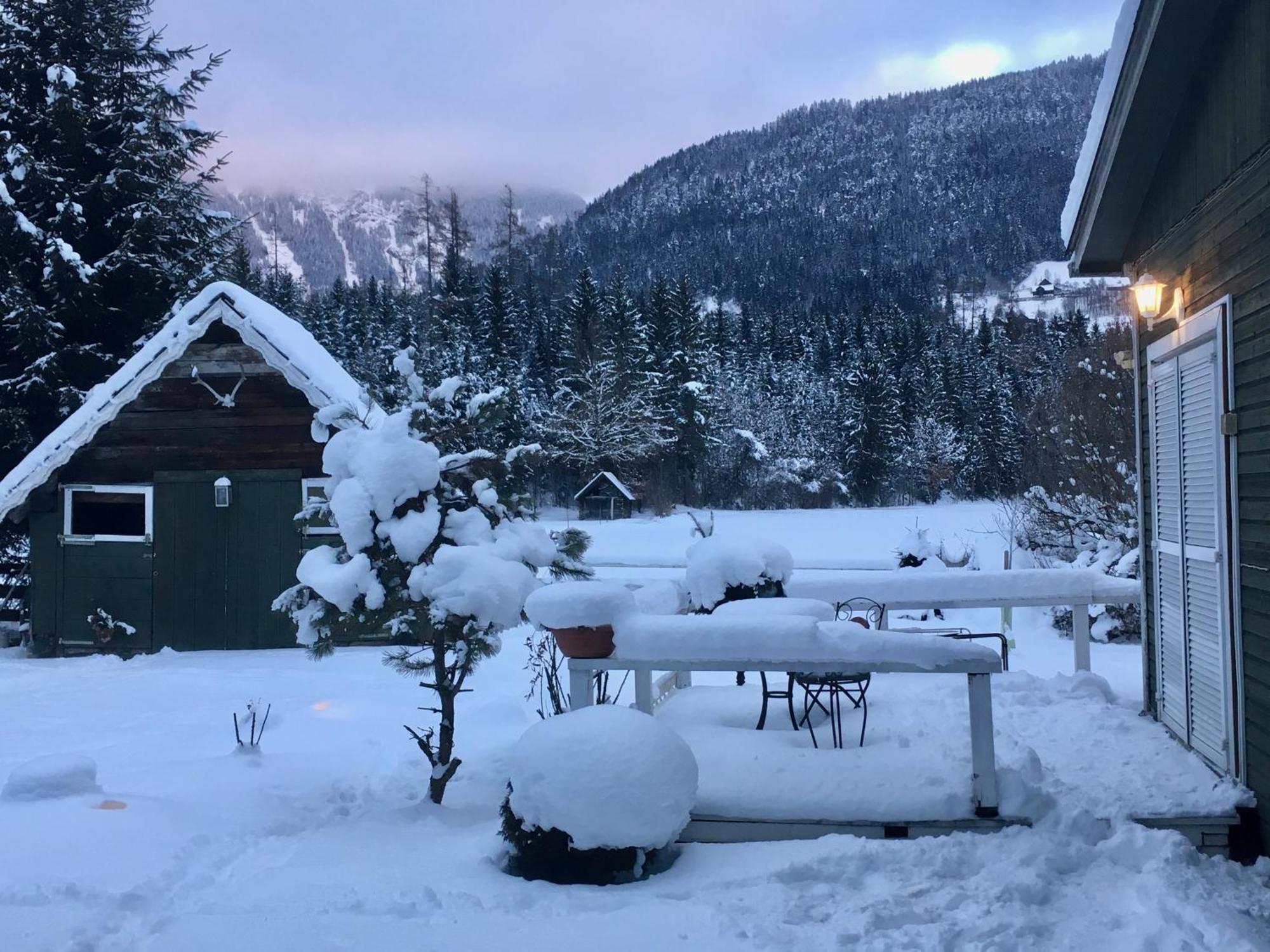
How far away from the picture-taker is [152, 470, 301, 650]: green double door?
38.3ft

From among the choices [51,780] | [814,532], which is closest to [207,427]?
[51,780]

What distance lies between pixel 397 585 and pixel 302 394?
22.9 ft

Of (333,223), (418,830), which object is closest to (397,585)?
(418,830)

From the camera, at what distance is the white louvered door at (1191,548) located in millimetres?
4758

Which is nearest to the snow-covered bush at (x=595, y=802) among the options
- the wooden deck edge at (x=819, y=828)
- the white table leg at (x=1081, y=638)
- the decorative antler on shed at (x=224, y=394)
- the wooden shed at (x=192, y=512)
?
the wooden deck edge at (x=819, y=828)

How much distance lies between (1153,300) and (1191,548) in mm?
1604

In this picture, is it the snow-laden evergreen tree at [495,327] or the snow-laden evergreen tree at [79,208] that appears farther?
the snow-laden evergreen tree at [495,327]

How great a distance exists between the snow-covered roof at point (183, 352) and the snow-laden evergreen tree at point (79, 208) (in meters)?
2.81

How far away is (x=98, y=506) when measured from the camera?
12.9 metres

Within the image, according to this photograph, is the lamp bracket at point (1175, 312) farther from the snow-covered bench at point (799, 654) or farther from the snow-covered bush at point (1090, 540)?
the snow-covered bush at point (1090, 540)

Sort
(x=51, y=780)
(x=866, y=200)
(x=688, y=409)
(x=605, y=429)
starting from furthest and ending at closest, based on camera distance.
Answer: (x=866, y=200) → (x=688, y=409) → (x=605, y=429) → (x=51, y=780)

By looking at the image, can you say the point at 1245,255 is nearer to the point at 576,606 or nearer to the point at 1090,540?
the point at 576,606

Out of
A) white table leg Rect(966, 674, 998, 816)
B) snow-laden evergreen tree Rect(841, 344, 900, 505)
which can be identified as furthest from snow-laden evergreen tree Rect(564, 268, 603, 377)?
white table leg Rect(966, 674, 998, 816)

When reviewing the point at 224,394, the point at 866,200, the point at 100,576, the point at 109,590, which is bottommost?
the point at 109,590
